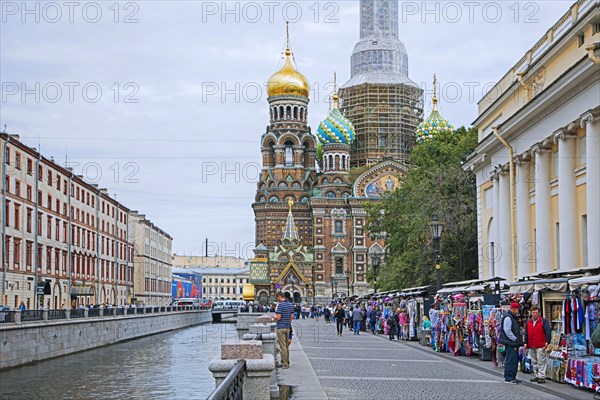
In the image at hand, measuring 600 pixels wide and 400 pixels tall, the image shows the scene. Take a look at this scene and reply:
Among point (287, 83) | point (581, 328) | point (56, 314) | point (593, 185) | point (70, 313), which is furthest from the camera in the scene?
point (287, 83)

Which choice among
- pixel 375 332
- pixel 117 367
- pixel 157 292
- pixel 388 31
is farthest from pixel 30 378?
pixel 388 31

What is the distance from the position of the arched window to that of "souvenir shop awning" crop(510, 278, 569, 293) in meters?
92.7

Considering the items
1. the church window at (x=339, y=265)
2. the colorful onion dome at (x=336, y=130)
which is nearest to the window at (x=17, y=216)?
the church window at (x=339, y=265)

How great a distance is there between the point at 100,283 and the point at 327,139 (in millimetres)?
45964

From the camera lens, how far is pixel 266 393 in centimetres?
1188

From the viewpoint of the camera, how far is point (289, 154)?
115062 millimetres

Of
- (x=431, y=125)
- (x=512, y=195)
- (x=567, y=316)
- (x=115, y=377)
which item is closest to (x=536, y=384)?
(x=567, y=316)

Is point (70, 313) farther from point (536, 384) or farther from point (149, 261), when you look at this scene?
point (149, 261)

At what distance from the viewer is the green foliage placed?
1817 inches

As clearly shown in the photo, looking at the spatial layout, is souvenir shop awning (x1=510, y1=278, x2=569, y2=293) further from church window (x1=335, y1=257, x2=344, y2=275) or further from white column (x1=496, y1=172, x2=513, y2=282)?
church window (x1=335, y1=257, x2=344, y2=275)

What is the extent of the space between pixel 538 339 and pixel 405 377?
290 centimetres

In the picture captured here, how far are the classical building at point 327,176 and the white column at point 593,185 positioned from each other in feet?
267

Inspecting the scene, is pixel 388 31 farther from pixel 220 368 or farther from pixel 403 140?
pixel 220 368

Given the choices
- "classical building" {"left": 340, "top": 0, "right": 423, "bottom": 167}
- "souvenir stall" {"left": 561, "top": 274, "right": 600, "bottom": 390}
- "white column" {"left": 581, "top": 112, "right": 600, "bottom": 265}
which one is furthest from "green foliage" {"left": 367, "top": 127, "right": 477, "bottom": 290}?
"classical building" {"left": 340, "top": 0, "right": 423, "bottom": 167}
